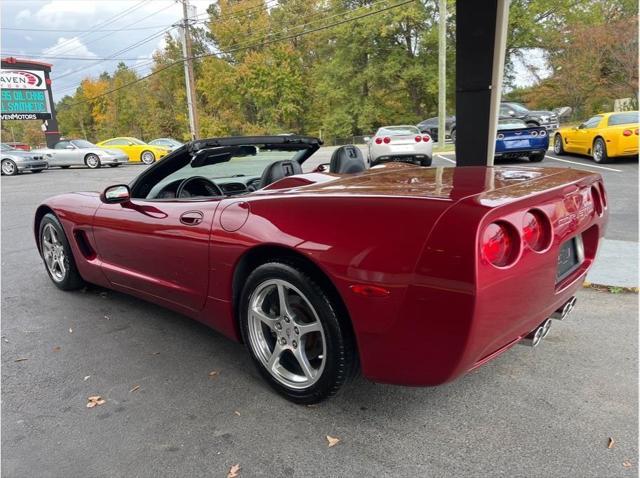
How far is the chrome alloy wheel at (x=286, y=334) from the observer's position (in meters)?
2.29

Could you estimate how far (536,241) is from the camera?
75.1 inches

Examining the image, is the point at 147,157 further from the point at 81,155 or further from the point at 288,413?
the point at 288,413

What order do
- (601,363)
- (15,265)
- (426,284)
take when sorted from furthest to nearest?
(15,265) → (601,363) → (426,284)

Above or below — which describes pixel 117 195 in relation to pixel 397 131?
below

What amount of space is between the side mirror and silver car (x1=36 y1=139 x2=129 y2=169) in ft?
65.2

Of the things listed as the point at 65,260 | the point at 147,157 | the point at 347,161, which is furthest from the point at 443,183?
the point at 147,157

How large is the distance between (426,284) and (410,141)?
38.9 ft

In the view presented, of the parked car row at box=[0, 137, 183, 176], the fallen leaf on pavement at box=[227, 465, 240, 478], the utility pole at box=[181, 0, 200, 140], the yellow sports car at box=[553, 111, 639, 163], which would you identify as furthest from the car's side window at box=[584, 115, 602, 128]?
the utility pole at box=[181, 0, 200, 140]

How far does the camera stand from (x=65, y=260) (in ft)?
13.3

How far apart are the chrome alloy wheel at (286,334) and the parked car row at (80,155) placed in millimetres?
18847

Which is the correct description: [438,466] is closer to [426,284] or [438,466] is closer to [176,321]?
[426,284]

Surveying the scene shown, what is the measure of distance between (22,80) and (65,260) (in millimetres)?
31309

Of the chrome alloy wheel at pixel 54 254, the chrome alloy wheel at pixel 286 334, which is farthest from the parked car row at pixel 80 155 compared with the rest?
the chrome alloy wheel at pixel 286 334

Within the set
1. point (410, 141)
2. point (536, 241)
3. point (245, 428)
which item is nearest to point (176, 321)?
point (245, 428)
